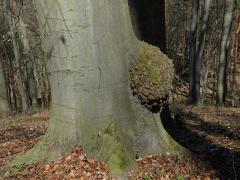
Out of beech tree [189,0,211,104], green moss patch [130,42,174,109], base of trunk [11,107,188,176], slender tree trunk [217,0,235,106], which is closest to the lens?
base of trunk [11,107,188,176]

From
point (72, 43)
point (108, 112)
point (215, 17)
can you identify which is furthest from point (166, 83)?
point (215, 17)

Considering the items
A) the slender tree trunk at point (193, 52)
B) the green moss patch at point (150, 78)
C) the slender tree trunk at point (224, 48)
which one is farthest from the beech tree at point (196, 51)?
the green moss patch at point (150, 78)

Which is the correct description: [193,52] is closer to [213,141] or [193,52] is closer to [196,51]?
[196,51]

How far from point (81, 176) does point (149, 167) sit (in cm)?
91

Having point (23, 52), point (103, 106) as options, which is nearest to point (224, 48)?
point (23, 52)

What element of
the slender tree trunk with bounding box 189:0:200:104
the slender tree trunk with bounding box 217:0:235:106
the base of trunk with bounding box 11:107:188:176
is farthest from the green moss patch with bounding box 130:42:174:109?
the slender tree trunk with bounding box 189:0:200:104

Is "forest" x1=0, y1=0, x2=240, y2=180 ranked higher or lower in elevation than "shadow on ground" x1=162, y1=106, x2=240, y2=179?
higher

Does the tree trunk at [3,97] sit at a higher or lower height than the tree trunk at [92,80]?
lower

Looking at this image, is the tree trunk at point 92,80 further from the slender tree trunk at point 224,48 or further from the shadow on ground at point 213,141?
the slender tree trunk at point 224,48

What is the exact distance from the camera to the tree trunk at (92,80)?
545 cm

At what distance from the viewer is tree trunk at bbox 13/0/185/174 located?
5.45m

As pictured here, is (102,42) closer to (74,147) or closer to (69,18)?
(69,18)

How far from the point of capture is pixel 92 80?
5.53 metres

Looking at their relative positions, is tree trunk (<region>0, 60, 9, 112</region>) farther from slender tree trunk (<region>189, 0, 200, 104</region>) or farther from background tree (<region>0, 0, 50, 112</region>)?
slender tree trunk (<region>189, 0, 200, 104</region>)
